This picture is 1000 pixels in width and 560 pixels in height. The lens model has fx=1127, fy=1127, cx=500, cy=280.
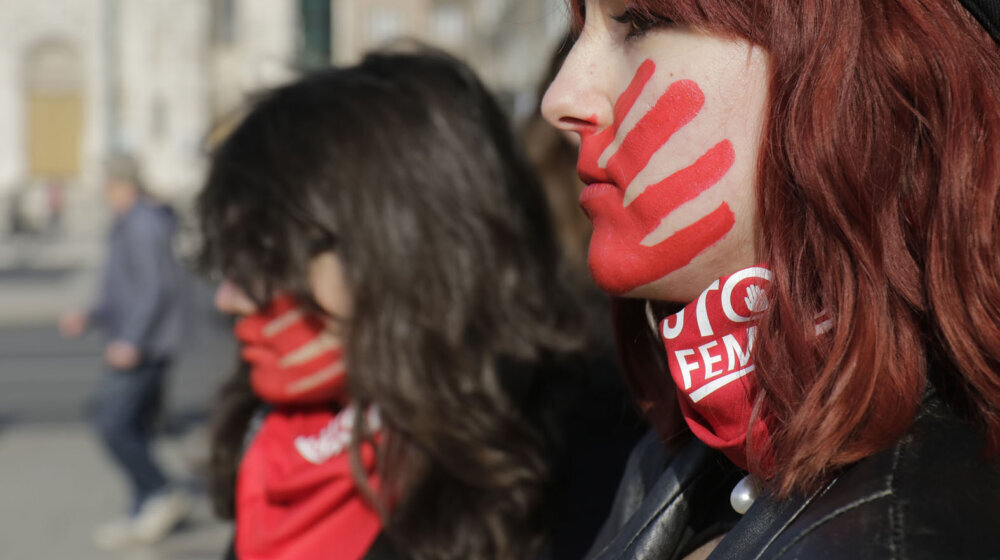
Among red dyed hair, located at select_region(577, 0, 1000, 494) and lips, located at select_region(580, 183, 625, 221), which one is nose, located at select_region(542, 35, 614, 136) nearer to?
lips, located at select_region(580, 183, 625, 221)

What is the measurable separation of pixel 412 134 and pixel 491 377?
500 mm

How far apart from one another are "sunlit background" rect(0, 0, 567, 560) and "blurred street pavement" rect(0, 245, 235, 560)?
0.02 m

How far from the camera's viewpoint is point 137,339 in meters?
6.04

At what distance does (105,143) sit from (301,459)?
90.3 feet

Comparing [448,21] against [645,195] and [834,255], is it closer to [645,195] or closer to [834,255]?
[645,195]

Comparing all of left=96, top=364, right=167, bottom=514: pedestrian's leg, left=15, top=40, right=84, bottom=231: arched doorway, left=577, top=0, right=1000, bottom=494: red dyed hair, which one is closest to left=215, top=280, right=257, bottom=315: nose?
left=577, top=0, right=1000, bottom=494: red dyed hair

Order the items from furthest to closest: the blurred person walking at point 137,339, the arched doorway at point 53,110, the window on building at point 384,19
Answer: the window on building at point 384,19 < the arched doorway at point 53,110 < the blurred person walking at point 137,339

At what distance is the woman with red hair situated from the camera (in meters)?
1.03

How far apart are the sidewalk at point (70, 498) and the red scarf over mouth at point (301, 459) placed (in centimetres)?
316

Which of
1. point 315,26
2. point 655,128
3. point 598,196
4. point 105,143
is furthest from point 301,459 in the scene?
point 105,143

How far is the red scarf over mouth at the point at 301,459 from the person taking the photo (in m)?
2.12

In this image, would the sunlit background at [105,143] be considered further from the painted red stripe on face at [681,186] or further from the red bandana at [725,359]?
the red bandana at [725,359]

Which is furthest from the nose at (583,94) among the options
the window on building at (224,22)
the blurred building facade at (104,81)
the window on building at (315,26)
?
the window on building at (224,22)

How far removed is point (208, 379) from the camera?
1066 cm
